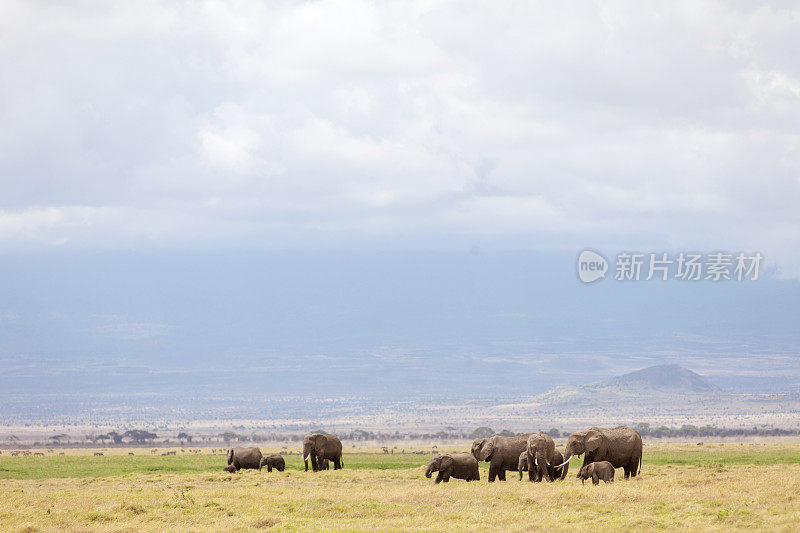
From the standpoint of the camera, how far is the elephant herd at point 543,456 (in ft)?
140

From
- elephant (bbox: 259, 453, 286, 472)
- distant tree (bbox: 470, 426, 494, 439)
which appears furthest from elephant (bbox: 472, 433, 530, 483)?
distant tree (bbox: 470, 426, 494, 439)

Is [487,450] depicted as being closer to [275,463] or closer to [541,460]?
[541,460]

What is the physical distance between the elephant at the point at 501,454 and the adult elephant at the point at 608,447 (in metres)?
2.46

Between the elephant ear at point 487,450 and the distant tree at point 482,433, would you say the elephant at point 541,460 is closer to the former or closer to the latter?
the elephant ear at point 487,450

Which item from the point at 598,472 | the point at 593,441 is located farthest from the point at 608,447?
the point at 598,472

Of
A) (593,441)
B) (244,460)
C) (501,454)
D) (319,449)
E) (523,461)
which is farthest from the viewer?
(244,460)

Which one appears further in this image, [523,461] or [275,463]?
[275,463]

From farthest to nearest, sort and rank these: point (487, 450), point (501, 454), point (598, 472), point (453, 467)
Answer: point (487, 450) → point (501, 454) → point (453, 467) → point (598, 472)

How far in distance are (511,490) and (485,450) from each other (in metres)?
7.10

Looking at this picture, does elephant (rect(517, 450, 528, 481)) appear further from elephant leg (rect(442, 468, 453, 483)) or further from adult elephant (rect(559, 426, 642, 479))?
elephant leg (rect(442, 468, 453, 483))

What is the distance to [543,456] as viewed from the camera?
4247 cm

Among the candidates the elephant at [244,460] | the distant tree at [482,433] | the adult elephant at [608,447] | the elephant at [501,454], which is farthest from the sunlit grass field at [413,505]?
the distant tree at [482,433]

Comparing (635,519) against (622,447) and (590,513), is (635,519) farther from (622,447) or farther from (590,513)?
(622,447)

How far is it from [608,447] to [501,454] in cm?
448
